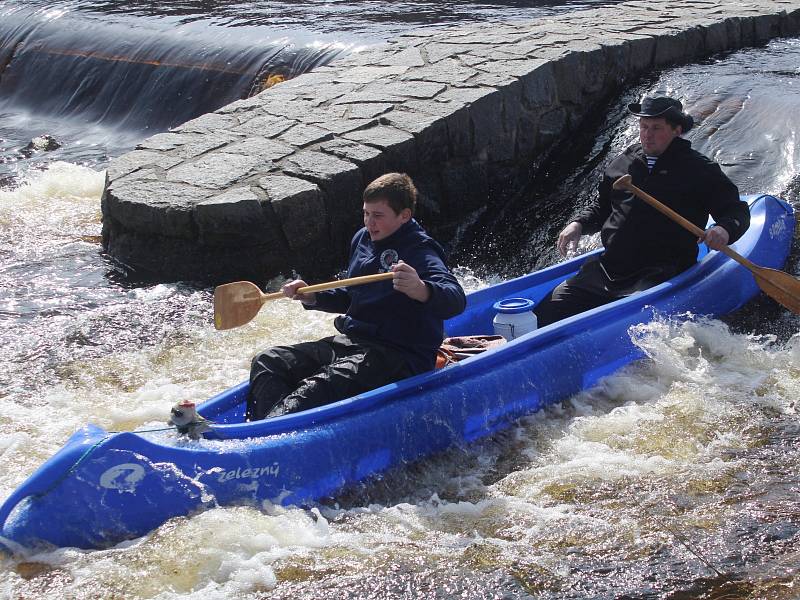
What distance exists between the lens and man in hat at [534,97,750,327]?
4914 millimetres

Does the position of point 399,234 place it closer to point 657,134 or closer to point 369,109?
point 657,134

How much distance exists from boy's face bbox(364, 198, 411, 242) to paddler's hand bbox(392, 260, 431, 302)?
246 mm

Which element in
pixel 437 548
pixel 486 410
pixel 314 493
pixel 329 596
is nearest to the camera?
pixel 329 596

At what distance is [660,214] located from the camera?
5.06 meters

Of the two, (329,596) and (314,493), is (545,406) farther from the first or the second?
(329,596)

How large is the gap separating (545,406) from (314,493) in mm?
1204

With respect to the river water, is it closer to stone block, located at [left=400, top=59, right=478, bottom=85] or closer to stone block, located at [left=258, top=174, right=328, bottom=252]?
stone block, located at [left=258, top=174, right=328, bottom=252]

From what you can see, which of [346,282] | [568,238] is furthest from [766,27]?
[346,282]

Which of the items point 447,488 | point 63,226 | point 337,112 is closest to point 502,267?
point 337,112

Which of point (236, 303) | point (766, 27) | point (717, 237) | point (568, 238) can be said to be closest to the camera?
point (236, 303)

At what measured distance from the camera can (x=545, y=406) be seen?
4570mm

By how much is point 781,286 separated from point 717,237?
0.60m

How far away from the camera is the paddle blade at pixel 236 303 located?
168 inches

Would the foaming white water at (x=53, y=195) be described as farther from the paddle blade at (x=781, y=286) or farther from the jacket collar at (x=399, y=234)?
the paddle blade at (x=781, y=286)
